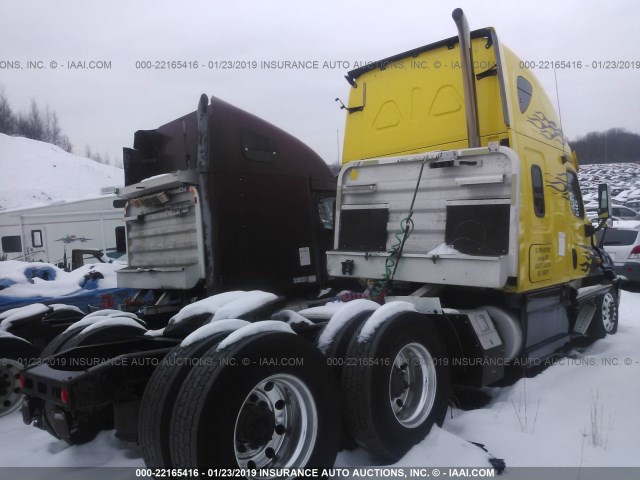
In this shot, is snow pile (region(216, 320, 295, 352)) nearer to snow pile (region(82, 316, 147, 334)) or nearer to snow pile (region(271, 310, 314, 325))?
snow pile (region(271, 310, 314, 325))

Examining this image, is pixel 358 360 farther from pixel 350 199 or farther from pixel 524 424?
pixel 350 199

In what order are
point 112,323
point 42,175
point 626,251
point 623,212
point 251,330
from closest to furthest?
point 251,330 → point 112,323 → point 626,251 → point 623,212 → point 42,175

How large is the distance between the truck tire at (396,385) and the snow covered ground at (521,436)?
0.17 m

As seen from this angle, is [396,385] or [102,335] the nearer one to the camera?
[396,385]

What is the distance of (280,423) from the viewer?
283 centimetres

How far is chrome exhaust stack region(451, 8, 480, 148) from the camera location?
434 cm

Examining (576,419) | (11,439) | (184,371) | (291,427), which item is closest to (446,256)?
(576,419)


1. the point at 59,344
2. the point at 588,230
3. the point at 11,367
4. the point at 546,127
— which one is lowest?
the point at 11,367

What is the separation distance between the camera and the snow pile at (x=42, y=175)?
42250mm

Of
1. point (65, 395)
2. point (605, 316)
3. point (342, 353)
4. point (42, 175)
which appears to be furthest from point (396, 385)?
point (42, 175)

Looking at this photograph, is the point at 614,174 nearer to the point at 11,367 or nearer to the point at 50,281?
the point at 50,281

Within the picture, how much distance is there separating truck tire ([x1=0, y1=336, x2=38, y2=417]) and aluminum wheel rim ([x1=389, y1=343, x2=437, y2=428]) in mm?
3124

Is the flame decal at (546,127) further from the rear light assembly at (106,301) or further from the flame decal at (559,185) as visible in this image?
the rear light assembly at (106,301)

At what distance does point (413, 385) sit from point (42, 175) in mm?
53455
